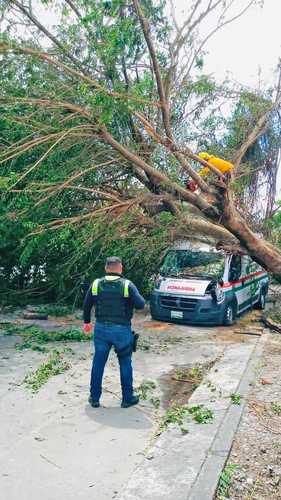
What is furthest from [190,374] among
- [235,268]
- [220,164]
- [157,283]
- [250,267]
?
[250,267]

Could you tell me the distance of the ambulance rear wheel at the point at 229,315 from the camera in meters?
10.9

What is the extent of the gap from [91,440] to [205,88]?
5897 millimetres

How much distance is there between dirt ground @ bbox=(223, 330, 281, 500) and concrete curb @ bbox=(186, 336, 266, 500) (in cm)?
7

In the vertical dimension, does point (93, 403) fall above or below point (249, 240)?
below

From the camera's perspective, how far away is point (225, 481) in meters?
3.79

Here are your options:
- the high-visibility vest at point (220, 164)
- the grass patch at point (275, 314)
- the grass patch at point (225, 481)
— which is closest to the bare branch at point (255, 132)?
the high-visibility vest at point (220, 164)

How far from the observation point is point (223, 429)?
15.9ft

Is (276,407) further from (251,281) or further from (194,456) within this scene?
(251,281)

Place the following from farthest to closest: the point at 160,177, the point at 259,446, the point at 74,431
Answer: the point at 160,177 < the point at 74,431 < the point at 259,446

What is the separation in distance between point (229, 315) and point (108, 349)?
5.94 m

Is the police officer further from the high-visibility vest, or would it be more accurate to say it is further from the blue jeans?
the high-visibility vest

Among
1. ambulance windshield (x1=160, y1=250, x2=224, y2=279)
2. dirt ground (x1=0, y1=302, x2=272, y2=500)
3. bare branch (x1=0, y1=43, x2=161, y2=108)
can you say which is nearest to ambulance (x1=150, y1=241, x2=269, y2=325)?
ambulance windshield (x1=160, y1=250, x2=224, y2=279)

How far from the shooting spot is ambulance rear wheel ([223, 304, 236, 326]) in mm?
10922

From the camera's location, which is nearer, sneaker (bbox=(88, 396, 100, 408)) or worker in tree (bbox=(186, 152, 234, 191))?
sneaker (bbox=(88, 396, 100, 408))
